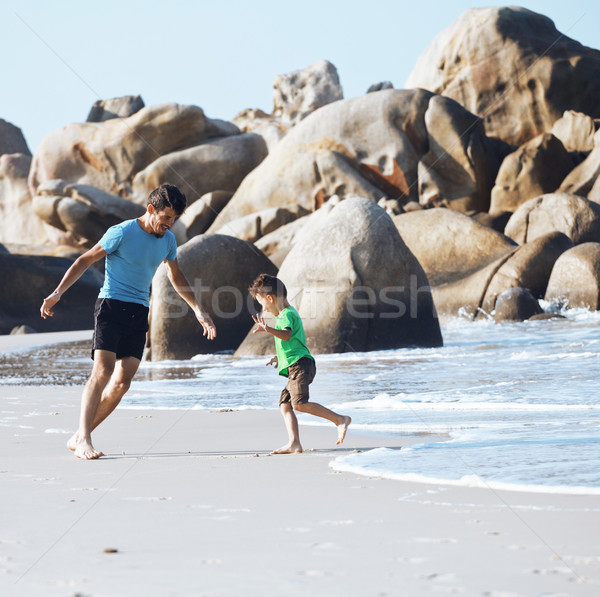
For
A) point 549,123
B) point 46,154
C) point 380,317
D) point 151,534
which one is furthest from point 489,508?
point 46,154

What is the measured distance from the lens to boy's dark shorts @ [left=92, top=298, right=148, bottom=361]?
15.4 ft

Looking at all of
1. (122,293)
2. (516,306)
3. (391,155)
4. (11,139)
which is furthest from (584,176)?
(11,139)

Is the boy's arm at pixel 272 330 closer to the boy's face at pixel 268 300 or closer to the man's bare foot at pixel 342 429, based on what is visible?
the boy's face at pixel 268 300

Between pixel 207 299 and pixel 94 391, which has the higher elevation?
pixel 94 391

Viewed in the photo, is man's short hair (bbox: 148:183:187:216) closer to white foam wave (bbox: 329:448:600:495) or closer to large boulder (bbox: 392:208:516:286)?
white foam wave (bbox: 329:448:600:495)

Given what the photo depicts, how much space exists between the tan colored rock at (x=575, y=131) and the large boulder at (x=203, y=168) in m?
12.4

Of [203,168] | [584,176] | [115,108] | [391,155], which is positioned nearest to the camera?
[584,176]

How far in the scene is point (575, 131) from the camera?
27219 millimetres

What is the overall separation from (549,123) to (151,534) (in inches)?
1160

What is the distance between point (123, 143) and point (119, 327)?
32548 millimetres

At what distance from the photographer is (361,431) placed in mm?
5172

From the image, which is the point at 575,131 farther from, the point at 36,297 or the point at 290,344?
→ the point at 290,344

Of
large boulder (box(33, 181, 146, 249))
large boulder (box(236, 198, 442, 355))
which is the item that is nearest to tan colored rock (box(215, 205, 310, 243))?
large boulder (box(33, 181, 146, 249))

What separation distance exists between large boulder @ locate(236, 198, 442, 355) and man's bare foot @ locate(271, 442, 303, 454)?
286 inches
